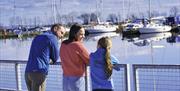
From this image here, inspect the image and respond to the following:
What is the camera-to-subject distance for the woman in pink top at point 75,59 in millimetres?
7938

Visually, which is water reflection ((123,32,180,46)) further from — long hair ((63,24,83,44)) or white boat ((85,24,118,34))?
long hair ((63,24,83,44))

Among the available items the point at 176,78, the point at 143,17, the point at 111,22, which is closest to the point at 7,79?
the point at 176,78

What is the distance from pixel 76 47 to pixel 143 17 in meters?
82.8

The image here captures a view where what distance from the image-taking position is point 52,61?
8.45 m

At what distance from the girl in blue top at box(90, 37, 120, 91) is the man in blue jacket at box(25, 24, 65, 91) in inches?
33.3

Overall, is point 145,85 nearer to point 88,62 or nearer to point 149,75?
point 149,75

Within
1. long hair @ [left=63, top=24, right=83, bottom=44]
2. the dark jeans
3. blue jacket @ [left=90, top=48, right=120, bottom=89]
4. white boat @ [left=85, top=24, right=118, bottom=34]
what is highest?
long hair @ [left=63, top=24, right=83, bottom=44]

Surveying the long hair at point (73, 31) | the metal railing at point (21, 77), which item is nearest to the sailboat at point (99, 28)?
the metal railing at point (21, 77)

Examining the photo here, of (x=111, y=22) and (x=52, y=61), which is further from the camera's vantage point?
(x=111, y=22)

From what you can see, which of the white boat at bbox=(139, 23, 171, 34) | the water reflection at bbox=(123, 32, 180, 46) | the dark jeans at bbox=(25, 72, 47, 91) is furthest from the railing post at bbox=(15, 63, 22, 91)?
the white boat at bbox=(139, 23, 171, 34)

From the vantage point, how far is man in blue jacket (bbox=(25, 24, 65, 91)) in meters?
8.24

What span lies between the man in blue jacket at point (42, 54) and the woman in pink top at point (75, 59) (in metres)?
0.22

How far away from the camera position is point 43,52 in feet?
27.2

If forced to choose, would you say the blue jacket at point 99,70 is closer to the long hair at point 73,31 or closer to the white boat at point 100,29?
the long hair at point 73,31
